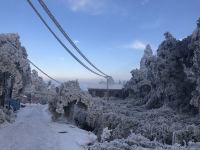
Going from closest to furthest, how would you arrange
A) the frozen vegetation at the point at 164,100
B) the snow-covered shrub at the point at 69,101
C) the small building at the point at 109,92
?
the frozen vegetation at the point at 164,100
the snow-covered shrub at the point at 69,101
the small building at the point at 109,92

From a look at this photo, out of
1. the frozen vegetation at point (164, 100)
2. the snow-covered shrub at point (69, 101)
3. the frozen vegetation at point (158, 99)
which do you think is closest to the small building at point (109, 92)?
the frozen vegetation at point (158, 99)

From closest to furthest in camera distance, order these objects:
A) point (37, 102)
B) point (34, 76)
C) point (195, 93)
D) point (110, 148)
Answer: point (110, 148), point (195, 93), point (37, 102), point (34, 76)

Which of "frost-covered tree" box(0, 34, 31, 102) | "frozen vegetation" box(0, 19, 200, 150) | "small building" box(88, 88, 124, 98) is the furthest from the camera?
"small building" box(88, 88, 124, 98)

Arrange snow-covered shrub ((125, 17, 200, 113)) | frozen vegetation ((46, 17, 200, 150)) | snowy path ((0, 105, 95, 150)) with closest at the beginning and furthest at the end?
snowy path ((0, 105, 95, 150)) < frozen vegetation ((46, 17, 200, 150)) < snow-covered shrub ((125, 17, 200, 113))

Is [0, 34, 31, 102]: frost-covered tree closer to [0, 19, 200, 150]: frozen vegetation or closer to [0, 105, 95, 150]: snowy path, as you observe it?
[0, 19, 200, 150]: frozen vegetation

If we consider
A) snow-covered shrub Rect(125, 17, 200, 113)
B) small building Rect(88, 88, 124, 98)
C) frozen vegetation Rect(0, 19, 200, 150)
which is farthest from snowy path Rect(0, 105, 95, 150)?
small building Rect(88, 88, 124, 98)

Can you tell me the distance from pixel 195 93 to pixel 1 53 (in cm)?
1626

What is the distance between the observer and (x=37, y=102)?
7238 centimetres

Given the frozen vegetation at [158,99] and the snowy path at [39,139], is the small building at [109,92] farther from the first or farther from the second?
the snowy path at [39,139]

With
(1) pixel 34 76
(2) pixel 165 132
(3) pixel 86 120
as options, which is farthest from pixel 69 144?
(1) pixel 34 76

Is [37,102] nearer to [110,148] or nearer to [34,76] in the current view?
[34,76]

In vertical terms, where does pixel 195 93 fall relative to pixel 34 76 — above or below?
below

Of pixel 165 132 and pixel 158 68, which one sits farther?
pixel 158 68

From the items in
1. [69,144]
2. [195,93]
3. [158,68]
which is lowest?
[69,144]
